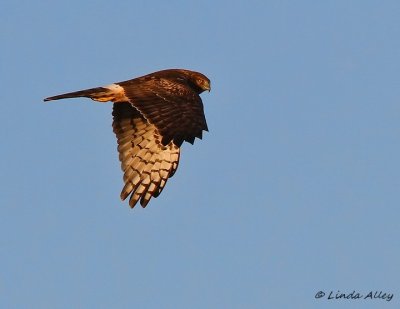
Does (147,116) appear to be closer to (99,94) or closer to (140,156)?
(99,94)

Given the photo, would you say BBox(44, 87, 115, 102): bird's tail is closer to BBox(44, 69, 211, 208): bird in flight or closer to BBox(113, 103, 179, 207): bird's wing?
BBox(44, 69, 211, 208): bird in flight

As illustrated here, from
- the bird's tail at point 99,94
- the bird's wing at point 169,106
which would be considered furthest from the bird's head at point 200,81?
the bird's tail at point 99,94

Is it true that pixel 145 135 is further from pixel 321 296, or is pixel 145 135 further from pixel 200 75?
pixel 321 296

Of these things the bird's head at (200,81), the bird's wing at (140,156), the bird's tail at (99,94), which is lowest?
the bird's wing at (140,156)

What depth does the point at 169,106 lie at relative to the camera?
43.3 feet

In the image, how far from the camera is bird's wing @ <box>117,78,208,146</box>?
41.7 feet

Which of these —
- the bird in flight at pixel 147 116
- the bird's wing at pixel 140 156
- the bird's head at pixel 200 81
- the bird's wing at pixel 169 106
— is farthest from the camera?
the bird's head at pixel 200 81

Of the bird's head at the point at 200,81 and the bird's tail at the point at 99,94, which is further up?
the bird's tail at the point at 99,94

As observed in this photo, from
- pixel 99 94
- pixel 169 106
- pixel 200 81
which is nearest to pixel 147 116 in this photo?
pixel 169 106

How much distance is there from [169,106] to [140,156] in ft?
5.35

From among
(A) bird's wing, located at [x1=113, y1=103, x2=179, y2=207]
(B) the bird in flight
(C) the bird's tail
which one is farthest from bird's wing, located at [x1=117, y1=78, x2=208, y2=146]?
(A) bird's wing, located at [x1=113, y1=103, x2=179, y2=207]

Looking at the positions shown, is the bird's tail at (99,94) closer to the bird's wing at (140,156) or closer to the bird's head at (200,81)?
the bird's wing at (140,156)

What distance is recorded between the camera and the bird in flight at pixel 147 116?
13.2 m

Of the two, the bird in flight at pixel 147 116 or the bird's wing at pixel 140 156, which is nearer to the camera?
the bird in flight at pixel 147 116
